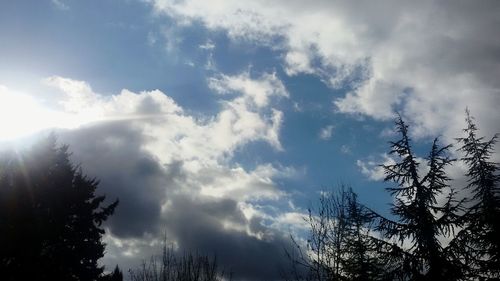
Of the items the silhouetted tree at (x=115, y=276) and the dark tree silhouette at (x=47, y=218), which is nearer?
the dark tree silhouette at (x=47, y=218)

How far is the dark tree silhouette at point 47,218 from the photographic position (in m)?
21.1

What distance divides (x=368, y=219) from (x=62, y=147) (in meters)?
22.4

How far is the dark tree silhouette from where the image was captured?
69.4 feet

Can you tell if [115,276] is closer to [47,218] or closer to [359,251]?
[47,218]

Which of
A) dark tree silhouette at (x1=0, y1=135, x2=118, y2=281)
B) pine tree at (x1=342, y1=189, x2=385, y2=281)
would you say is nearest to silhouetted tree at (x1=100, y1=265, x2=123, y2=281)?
dark tree silhouette at (x1=0, y1=135, x2=118, y2=281)

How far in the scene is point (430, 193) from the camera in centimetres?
1934

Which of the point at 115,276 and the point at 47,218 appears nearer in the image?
the point at 47,218

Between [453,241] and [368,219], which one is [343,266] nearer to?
[368,219]

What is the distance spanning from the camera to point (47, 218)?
81.0ft

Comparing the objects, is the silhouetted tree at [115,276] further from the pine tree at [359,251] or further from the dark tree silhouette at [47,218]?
the pine tree at [359,251]

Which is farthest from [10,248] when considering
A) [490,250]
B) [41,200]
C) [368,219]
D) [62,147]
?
[490,250]

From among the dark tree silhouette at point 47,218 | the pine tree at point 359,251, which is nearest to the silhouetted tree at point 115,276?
the dark tree silhouette at point 47,218

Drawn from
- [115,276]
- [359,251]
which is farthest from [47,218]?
[359,251]

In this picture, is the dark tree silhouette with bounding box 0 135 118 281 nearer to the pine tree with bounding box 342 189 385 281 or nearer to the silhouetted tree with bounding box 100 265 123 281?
the silhouetted tree with bounding box 100 265 123 281
